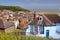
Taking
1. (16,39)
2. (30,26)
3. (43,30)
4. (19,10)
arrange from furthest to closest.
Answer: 1. (19,10)
2. (30,26)
3. (43,30)
4. (16,39)

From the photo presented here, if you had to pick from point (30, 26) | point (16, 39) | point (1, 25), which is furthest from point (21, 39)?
point (1, 25)

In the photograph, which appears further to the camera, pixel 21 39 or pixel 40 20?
pixel 40 20

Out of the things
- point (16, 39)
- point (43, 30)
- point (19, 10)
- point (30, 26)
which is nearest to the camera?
point (16, 39)

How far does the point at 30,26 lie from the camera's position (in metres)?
14.1

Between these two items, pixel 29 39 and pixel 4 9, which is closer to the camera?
pixel 29 39

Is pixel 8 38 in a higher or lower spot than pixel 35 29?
higher

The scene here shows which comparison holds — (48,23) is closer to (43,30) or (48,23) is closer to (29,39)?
(43,30)

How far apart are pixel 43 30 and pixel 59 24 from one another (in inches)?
97.5

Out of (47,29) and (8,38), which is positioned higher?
(8,38)

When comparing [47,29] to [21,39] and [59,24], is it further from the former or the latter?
[21,39]

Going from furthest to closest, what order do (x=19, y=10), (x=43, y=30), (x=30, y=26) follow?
(x=19, y=10) < (x=30, y=26) < (x=43, y=30)

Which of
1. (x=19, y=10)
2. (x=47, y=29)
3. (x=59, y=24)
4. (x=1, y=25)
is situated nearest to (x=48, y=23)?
(x=47, y=29)

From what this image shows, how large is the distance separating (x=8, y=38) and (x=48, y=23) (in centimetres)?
844

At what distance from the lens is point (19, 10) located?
3158 cm
